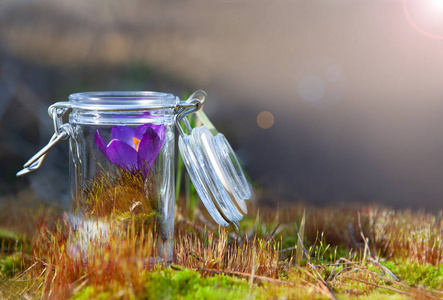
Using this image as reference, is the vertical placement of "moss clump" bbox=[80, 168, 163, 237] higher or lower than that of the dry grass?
higher

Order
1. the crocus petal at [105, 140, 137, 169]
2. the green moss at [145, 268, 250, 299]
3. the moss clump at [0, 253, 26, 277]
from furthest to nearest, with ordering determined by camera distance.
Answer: the moss clump at [0, 253, 26, 277]
the crocus petal at [105, 140, 137, 169]
the green moss at [145, 268, 250, 299]

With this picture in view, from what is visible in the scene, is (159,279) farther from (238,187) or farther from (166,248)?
(238,187)

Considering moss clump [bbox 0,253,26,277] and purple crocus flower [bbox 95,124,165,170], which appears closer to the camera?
purple crocus flower [bbox 95,124,165,170]

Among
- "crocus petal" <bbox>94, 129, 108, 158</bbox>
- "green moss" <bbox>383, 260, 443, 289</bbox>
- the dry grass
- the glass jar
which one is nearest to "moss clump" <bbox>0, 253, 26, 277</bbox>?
the dry grass

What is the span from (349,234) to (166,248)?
59 cm

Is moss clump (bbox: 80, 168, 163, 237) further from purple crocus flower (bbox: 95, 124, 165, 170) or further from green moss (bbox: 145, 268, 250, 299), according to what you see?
green moss (bbox: 145, 268, 250, 299)

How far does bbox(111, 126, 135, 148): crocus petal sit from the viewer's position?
934 mm

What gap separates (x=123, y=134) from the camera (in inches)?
36.8

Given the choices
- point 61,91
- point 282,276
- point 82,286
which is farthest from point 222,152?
point 61,91

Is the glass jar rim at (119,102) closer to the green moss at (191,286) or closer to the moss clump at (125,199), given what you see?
the moss clump at (125,199)

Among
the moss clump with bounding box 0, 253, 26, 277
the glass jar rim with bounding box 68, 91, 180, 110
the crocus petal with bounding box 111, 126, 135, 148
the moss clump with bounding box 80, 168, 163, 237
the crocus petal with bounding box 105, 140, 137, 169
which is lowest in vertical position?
the moss clump with bounding box 0, 253, 26, 277

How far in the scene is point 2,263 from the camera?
43.3 inches

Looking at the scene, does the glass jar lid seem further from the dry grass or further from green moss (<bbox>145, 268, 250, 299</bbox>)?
green moss (<bbox>145, 268, 250, 299</bbox>)

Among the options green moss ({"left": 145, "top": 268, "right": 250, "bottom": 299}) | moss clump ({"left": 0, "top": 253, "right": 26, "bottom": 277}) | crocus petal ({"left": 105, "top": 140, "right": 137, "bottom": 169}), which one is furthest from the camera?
moss clump ({"left": 0, "top": 253, "right": 26, "bottom": 277})
